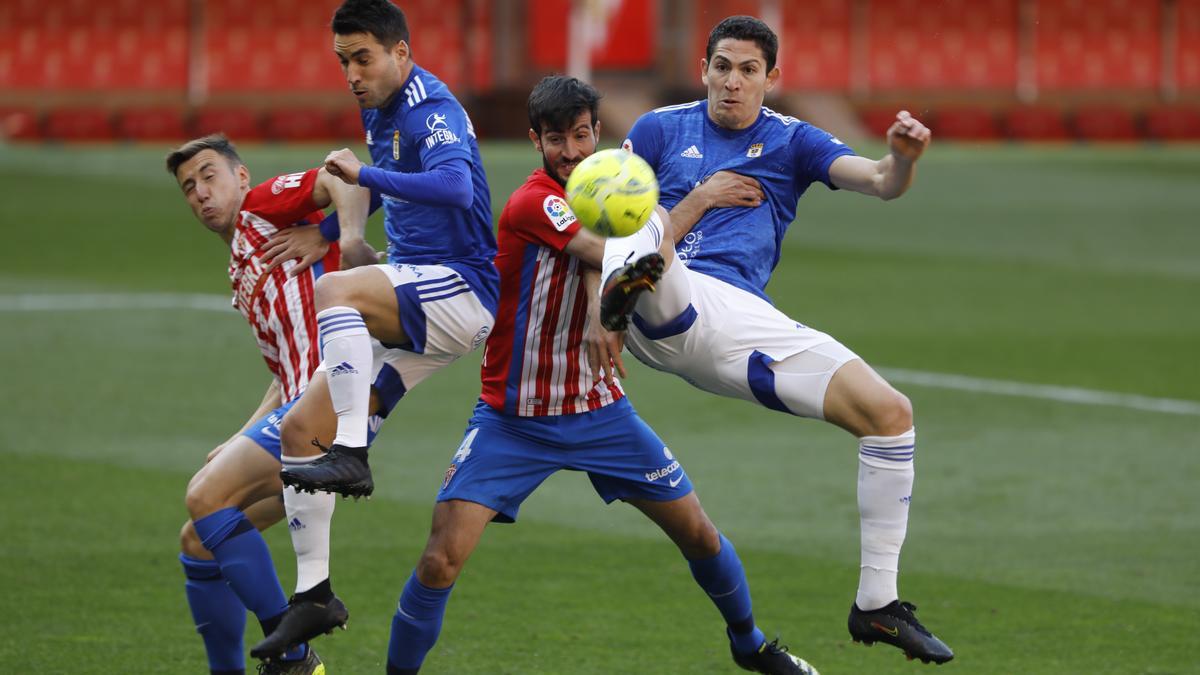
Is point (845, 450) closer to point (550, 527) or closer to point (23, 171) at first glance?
point (550, 527)

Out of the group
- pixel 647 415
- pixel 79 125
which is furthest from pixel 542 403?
pixel 79 125

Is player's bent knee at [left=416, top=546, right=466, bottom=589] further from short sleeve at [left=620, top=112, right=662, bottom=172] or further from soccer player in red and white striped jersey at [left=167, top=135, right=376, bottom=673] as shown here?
short sleeve at [left=620, top=112, right=662, bottom=172]

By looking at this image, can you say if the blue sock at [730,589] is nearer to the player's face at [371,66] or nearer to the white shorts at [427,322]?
the white shorts at [427,322]

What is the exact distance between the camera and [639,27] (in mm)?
39875

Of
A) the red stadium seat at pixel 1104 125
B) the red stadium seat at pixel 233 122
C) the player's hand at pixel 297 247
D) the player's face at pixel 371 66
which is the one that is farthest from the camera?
the red stadium seat at pixel 1104 125

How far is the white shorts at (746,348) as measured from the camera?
6.42 meters

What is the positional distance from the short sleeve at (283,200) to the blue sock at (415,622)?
161 cm

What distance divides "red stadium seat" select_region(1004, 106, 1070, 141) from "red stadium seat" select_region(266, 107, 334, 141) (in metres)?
16.9

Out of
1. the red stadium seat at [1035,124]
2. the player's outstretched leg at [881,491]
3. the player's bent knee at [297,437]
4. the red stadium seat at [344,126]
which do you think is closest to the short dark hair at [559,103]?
the player's outstretched leg at [881,491]

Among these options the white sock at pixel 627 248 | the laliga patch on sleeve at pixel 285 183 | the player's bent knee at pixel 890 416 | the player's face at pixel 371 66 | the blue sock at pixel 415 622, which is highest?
the player's face at pixel 371 66

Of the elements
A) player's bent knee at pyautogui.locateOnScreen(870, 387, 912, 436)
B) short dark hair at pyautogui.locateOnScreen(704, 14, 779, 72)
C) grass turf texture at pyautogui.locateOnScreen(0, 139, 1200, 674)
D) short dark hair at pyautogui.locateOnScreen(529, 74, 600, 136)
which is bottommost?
grass turf texture at pyautogui.locateOnScreen(0, 139, 1200, 674)

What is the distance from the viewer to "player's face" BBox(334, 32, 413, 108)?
652 centimetres

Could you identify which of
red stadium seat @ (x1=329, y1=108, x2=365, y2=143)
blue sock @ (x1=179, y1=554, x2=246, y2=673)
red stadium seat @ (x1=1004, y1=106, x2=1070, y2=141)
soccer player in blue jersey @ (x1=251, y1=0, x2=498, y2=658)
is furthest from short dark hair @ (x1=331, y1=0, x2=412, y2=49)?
red stadium seat @ (x1=1004, y1=106, x2=1070, y2=141)

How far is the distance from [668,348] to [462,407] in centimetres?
717
